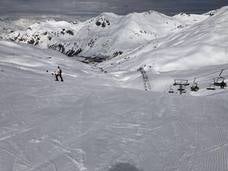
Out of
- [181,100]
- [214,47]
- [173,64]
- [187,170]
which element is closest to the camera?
[187,170]

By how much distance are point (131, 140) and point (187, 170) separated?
11.1ft

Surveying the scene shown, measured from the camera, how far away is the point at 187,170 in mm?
11812

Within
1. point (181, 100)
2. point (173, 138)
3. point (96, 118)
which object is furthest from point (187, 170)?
point (181, 100)

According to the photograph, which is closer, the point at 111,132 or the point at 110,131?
the point at 111,132

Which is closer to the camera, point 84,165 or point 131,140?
point 84,165

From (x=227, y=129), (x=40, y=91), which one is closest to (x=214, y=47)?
(x=40, y=91)

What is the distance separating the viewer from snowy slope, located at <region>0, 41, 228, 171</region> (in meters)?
12.6

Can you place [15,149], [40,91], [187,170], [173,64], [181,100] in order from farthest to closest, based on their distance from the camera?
1. [173,64]
2. [40,91]
3. [181,100]
4. [15,149]
5. [187,170]

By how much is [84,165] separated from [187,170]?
325 centimetres

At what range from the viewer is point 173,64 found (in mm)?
93562

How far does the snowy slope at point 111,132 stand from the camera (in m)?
12.6

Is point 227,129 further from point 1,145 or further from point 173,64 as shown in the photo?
point 173,64

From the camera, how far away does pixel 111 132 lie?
15781mm

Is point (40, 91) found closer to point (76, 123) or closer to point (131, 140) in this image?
point (76, 123)
